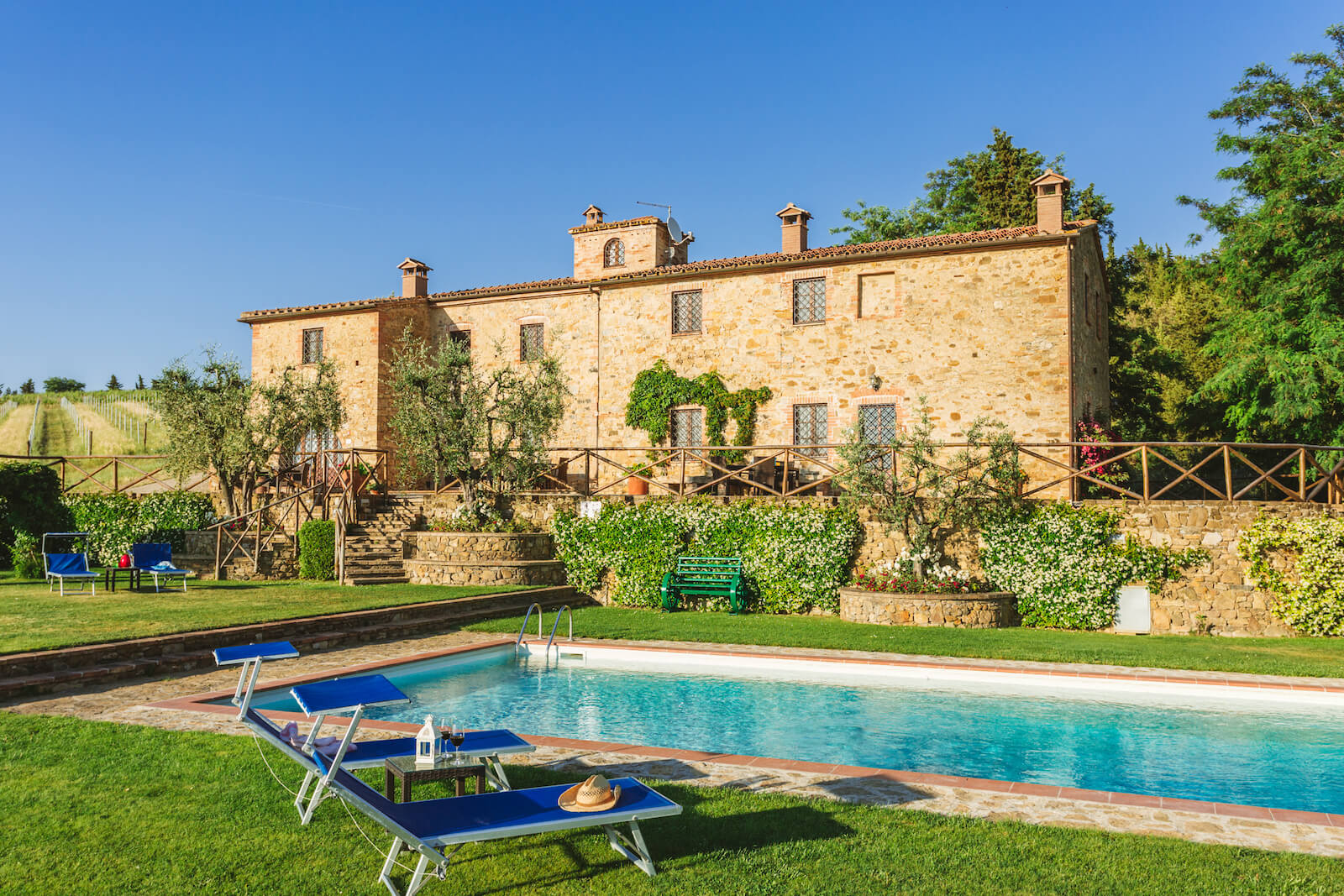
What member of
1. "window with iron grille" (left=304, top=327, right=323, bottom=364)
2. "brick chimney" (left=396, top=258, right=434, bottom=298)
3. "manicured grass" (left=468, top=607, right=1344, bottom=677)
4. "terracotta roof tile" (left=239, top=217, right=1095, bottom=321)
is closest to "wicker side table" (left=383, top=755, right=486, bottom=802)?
"manicured grass" (left=468, top=607, right=1344, bottom=677)

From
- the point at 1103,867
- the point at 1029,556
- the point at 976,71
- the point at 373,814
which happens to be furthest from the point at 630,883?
the point at 976,71

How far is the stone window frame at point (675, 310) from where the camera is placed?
21.0 meters

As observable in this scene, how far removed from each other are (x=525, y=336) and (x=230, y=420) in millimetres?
7464

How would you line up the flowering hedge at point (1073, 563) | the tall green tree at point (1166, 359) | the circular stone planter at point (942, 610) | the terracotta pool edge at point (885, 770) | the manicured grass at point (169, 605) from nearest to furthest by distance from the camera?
1. the terracotta pool edge at point (885, 770)
2. the manicured grass at point (169, 605)
3. the circular stone planter at point (942, 610)
4. the flowering hedge at point (1073, 563)
5. the tall green tree at point (1166, 359)

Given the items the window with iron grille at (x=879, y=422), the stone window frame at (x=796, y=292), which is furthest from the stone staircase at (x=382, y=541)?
the window with iron grille at (x=879, y=422)

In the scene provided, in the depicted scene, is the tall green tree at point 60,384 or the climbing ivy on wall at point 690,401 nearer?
the climbing ivy on wall at point 690,401

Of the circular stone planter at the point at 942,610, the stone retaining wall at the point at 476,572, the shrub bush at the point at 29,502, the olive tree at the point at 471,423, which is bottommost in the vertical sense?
the circular stone planter at the point at 942,610

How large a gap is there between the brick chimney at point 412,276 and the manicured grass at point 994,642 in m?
14.2

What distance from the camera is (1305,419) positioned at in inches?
776

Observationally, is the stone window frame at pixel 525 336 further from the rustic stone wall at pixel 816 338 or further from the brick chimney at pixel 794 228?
the brick chimney at pixel 794 228

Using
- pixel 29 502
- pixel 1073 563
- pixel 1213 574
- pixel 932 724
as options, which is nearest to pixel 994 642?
pixel 1073 563

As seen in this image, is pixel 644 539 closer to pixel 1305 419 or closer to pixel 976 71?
pixel 976 71

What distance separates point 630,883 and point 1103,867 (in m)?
2.14

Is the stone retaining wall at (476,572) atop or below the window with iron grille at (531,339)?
below
